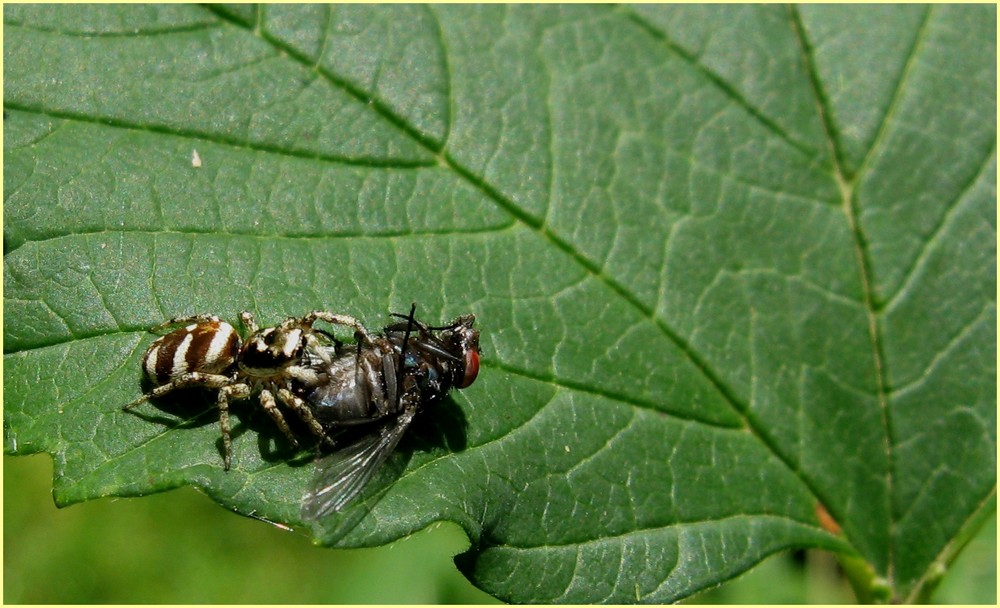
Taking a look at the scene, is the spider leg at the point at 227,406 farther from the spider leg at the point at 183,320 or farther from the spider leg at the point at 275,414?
the spider leg at the point at 183,320

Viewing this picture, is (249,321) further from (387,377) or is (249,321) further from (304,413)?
(387,377)

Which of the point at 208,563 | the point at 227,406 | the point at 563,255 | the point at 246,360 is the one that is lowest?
the point at 208,563

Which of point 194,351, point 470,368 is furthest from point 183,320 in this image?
point 470,368

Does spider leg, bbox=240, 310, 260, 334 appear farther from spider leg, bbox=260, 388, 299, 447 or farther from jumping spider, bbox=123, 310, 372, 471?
spider leg, bbox=260, 388, 299, 447

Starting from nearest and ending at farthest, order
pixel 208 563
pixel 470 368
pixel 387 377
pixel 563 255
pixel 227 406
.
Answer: pixel 227 406, pixel 470 368, pixel 387 377, pixel 563 255, pixel 208 563

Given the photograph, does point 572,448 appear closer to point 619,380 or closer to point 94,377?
point 619,380

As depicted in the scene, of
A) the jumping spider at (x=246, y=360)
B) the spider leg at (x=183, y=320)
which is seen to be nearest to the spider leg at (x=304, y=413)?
the jumping spider at (x=246, y=360)

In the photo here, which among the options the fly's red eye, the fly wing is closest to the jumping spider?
the fly wing
